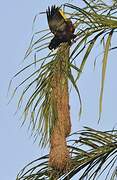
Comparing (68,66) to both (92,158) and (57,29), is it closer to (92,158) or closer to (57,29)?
(57,29)

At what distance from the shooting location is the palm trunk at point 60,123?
3824mm

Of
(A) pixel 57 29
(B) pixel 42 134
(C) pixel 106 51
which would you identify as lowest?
(B) pixel 42 134

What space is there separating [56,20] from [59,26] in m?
0.06

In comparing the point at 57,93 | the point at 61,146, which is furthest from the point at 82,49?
the point at 61,146

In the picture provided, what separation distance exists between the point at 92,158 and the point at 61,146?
3.94 feet

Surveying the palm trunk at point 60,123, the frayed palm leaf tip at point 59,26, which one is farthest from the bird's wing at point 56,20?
the palm trunk at point 60,123

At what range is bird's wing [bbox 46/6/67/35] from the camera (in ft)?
13.5

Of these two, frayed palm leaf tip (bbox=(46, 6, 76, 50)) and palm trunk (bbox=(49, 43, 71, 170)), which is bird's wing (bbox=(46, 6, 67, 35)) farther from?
palm trunk (bbox=(49, 43, 71, 170))

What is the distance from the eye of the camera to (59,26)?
4.16 metres

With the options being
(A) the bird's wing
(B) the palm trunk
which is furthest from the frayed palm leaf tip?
(B) the palm trunk

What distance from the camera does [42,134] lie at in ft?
14.5

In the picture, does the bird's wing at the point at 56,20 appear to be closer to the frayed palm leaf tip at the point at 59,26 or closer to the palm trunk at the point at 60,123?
the frayed palm leaf tip at the point at 59,26

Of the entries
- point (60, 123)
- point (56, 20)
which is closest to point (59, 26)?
point (56, 20)

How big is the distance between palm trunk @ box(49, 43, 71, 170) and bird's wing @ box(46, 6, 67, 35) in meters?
0.28
